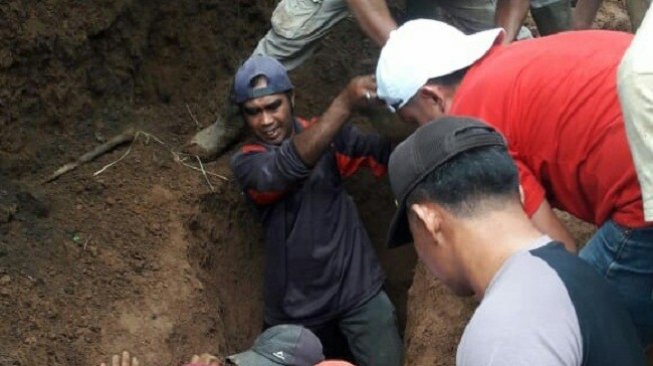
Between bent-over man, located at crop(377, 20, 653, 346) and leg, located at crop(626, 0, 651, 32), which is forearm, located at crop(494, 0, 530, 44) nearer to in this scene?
leg, located at crop(626, 0, 651, 32)

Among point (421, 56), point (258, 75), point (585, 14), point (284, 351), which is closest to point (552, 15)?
point (585, 14)

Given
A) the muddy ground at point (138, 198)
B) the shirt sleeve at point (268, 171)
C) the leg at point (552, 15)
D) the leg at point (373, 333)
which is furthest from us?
the leg at point (552, 15)

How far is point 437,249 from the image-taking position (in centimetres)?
235

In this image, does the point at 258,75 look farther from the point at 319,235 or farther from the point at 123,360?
the point at 123,360

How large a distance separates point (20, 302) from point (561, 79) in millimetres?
2487

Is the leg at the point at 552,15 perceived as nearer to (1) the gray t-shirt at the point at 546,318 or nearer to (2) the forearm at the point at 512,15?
(2) the forearm at the point at 512,15

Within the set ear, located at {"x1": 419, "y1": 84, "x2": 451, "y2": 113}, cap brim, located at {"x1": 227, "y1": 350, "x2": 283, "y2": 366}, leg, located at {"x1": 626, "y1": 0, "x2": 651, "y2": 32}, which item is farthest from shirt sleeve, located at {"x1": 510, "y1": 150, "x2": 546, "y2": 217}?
leg, located at {"x1": 626, "y1": 0, "x2": 651, "y2": 32}

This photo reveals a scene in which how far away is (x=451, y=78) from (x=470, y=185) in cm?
103

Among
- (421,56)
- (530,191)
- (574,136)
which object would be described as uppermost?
(421,56)

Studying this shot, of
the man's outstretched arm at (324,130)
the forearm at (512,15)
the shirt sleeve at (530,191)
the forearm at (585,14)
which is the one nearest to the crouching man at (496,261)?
the shirt sleeve at (530,191)

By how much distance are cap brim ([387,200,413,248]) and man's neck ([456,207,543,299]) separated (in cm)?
22

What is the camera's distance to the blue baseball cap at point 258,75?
4.69 meters

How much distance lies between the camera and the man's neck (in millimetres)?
2256

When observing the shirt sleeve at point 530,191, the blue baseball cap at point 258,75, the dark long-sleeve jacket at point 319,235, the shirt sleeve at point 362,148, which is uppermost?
the shirt sleeve at point 530,191
